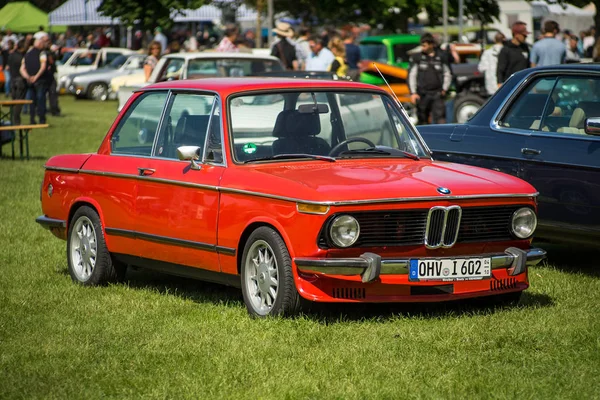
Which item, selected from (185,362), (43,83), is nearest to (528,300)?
(185,362)

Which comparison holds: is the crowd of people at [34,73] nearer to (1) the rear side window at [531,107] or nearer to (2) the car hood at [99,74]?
(2) the car hood at [99,74]

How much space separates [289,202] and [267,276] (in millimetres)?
529

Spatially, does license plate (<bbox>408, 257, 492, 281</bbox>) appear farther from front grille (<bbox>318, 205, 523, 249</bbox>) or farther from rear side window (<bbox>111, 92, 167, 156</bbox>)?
rear side window (<bbox>111, 92, 167, 156</bbox>)

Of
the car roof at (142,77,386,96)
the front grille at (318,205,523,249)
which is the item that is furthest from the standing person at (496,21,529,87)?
the front grille at (318,205,523,249)

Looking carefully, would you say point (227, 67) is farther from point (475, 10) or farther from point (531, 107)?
point (475, 10)

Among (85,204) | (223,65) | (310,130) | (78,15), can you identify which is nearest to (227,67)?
(223,65)

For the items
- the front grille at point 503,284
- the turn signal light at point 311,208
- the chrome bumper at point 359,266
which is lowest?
the front grille at point 503,284

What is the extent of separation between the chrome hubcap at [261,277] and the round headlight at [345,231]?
0.44m

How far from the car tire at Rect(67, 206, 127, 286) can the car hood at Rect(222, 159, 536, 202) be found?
160cm

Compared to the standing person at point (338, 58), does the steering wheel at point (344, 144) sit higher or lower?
higher

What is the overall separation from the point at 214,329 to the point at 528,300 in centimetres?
221

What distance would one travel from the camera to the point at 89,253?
9031 mm

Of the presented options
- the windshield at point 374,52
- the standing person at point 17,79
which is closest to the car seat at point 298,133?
the standing person at point 17,79

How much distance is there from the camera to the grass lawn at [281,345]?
5805 millimetres
